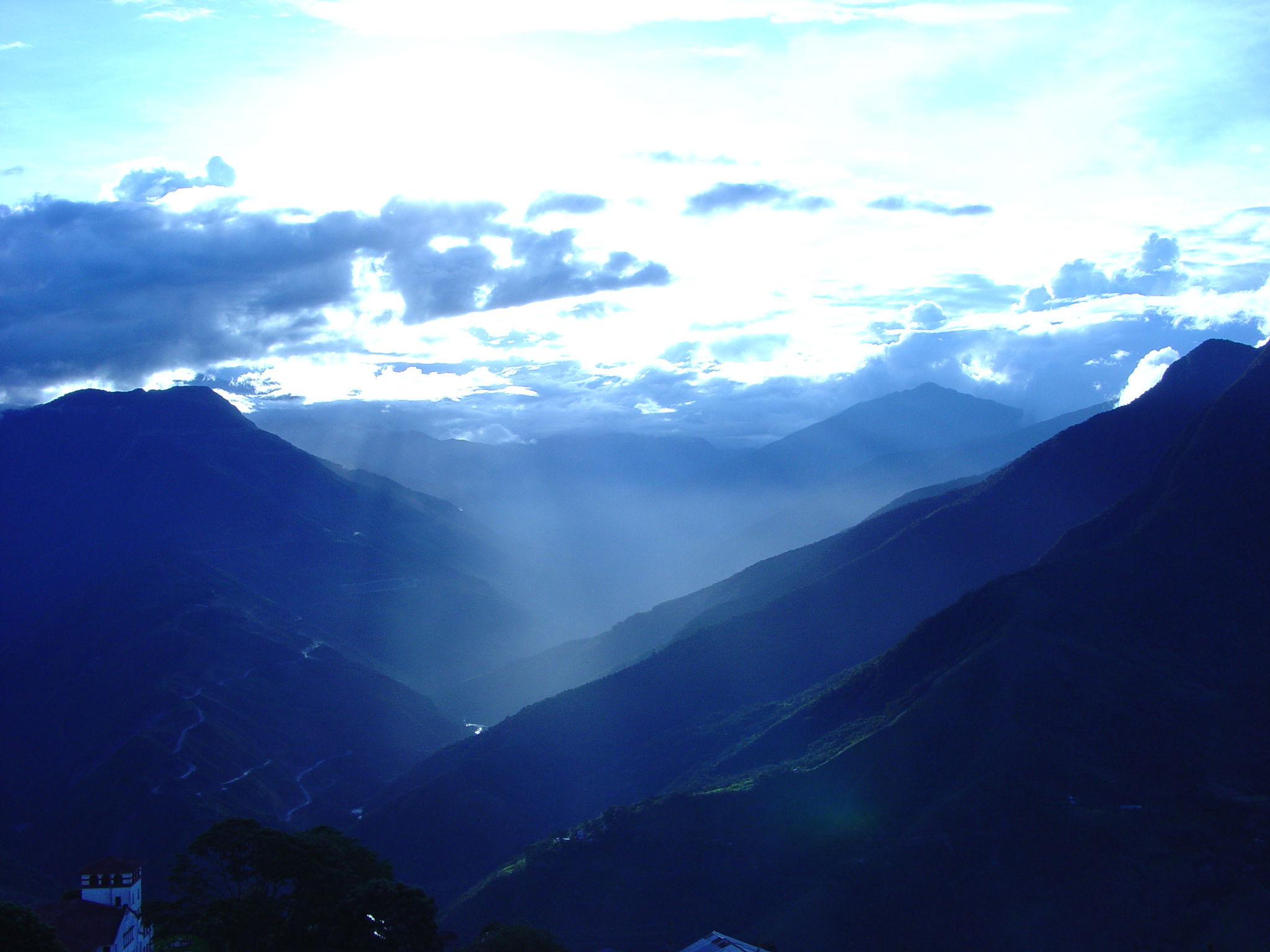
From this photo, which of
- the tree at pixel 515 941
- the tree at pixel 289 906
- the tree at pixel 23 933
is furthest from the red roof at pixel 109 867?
the tree at pixel 515 941

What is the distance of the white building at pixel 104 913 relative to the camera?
80.4 meters

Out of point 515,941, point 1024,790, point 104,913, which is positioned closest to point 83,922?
point 104,913

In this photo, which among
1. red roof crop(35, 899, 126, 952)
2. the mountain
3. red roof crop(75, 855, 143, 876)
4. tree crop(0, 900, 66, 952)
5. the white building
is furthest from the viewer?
the mountain

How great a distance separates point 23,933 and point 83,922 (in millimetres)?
19221

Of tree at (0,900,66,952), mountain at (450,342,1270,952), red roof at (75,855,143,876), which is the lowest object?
mountain at (450,342,1270,952)

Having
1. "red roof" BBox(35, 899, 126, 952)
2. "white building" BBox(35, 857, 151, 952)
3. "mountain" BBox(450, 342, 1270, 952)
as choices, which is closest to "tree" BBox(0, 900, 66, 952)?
"white building" BBox(35, 857, 151, 952)

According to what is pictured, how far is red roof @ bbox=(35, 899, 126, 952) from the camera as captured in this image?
79.8 metres

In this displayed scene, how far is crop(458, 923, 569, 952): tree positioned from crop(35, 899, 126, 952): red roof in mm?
25334

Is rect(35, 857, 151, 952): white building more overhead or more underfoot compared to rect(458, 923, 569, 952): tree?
more overhead

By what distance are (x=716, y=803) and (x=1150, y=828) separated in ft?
157

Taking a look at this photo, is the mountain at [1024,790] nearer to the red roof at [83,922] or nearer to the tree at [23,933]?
the red roof at [83,922]

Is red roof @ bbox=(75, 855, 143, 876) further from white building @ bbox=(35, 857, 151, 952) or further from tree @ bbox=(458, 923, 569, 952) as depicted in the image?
tree @ bbox=(458, 923, 569, 952)

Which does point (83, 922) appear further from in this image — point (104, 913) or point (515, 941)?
point (515, 941)

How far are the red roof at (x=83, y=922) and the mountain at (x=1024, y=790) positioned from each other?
170ft
